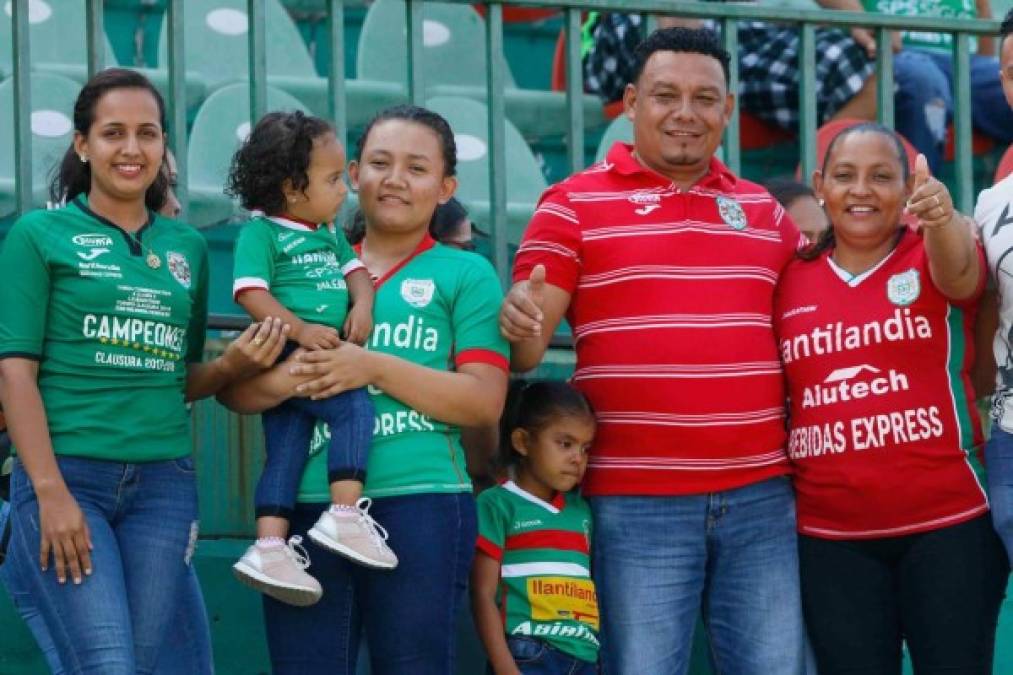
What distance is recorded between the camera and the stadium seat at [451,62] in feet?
23.4

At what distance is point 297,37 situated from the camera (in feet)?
23.6

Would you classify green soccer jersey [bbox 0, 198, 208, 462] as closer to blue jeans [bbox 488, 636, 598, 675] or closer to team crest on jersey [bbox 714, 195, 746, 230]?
blue jeans [bbox 488, 636, 598, 675]

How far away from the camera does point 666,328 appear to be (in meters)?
4.35

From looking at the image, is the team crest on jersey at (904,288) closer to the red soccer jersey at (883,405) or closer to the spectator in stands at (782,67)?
the red soccer jersey at (883,405)

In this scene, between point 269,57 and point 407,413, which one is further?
point 269,57

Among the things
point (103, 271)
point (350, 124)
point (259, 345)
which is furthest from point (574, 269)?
point (350, 124)

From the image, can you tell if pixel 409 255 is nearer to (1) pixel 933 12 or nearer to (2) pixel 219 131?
(2) pixel 219 131

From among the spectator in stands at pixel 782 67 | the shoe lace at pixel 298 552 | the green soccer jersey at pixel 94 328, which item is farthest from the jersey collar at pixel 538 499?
the spectator in stands at pixel 782 67

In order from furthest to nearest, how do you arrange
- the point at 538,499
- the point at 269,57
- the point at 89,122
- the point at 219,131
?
1. the point at 269,57
2. the point at 219,131
3. the point at 538,499
4. the point at 89,122

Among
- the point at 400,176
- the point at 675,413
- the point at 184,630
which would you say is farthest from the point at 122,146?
the point at 675,413

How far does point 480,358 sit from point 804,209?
1.34 metres

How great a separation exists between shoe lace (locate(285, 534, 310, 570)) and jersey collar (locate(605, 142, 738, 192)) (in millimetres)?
1160

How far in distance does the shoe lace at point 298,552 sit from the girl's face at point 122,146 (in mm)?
796

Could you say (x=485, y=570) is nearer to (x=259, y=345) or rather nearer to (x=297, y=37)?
(x=259, y=345)
